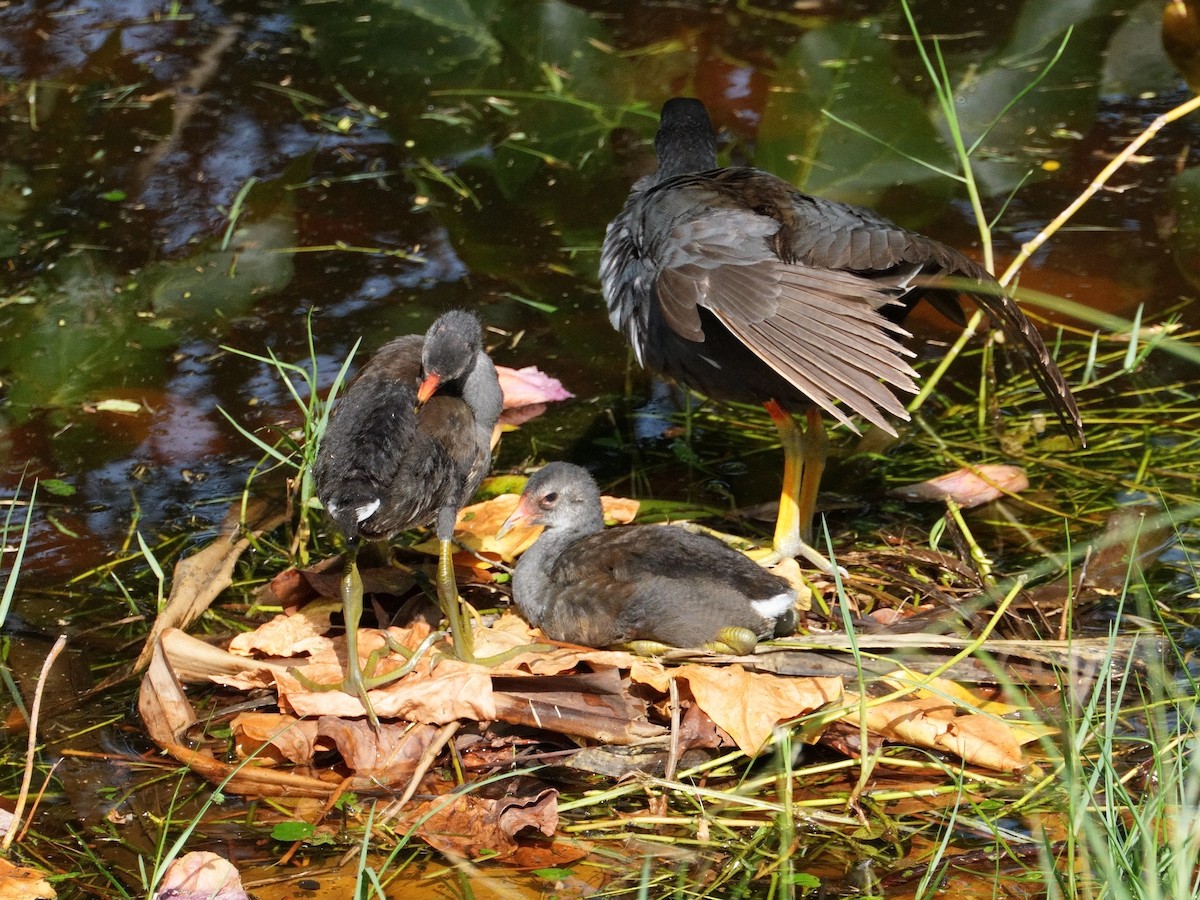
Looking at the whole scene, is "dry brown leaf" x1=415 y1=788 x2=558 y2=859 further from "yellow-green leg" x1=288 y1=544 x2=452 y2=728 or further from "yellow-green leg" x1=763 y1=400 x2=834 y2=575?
"yellow-green leg" x1=763 y1=400 x2=834 y2=575

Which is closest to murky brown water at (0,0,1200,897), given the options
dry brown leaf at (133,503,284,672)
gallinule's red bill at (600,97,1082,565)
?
dry brown leaf at (133,503,284,672)

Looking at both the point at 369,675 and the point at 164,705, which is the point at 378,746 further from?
the point at 164,705

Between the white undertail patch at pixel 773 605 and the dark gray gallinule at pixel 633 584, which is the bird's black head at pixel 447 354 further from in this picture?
the white undertail patch at pixel 773 605

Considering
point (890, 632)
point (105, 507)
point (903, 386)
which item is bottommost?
point (105, 507)

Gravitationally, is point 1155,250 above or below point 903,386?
below

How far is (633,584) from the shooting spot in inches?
144

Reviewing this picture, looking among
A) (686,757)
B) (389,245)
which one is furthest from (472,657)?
(389,245)

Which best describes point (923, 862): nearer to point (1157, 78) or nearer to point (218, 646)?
point (218, 646)

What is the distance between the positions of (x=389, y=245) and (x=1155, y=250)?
3065 mm

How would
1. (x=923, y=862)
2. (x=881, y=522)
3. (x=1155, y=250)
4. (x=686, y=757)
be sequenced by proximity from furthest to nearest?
(x=1155, y=250) < (x=881, y=522) < (x=686, y=757) < (x=923, y=862)

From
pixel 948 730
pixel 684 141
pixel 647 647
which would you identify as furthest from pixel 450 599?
pixel 684 141

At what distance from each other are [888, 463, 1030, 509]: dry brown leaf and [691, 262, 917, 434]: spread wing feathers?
0.86 meters

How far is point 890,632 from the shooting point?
12.1 feet

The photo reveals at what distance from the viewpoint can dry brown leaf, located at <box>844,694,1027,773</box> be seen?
10.8 ft
